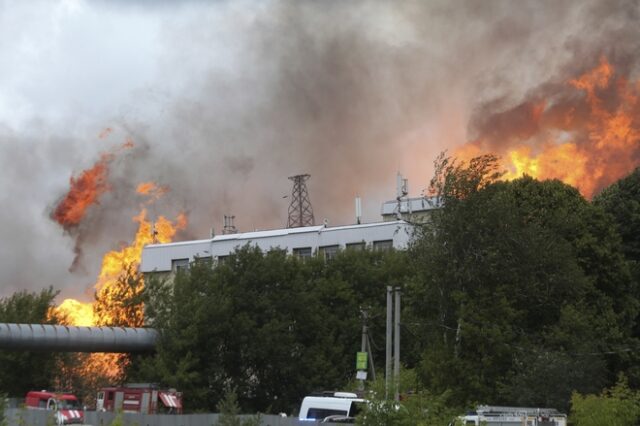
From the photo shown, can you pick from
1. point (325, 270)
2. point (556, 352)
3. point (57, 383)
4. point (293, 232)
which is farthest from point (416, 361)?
point (293, 232)

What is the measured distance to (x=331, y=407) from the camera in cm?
4688

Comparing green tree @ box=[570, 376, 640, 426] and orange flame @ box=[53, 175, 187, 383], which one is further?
orange flame @ box=[53, 175, 187, 383]

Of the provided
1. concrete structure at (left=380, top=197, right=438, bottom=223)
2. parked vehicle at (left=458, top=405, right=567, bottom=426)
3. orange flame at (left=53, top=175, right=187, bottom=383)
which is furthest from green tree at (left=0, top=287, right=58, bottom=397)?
parked vehicle at (left=458, top=405, right=567, bottom=426)

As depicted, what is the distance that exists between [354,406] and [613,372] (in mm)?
19353

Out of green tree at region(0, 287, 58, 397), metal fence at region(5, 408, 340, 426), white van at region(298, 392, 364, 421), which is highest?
green tree at region(0, 287, 58, 397)

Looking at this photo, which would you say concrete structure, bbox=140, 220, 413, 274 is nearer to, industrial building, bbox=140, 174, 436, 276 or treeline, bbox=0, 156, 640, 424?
industrial building, bbox=140, 174, 436, 276

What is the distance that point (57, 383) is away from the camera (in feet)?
287

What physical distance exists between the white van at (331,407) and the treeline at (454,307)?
12.4ft

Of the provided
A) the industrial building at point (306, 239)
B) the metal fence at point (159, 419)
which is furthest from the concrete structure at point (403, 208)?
the metal fence at point (159, 419)

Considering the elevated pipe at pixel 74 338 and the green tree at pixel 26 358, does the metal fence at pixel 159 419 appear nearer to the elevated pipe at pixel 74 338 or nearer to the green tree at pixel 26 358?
the elevated pipe at pixel 74 338

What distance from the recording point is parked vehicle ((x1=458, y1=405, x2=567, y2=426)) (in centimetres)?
3378

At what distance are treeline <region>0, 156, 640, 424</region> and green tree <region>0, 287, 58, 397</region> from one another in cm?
1209

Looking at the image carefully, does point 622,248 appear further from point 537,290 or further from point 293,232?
point 293,232

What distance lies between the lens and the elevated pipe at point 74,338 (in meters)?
64.4
